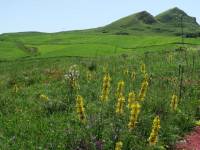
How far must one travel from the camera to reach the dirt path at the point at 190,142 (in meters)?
11.8

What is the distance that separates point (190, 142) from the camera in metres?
12.3

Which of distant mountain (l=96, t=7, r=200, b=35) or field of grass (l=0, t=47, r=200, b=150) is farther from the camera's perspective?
distant mountain (l=96, t=7, r=200, b=35)

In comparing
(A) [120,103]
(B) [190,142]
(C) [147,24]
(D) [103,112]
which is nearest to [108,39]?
(D) [103,112]

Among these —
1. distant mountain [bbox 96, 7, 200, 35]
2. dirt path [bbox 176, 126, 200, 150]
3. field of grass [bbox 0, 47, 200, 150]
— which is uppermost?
field of grass [bbox 0, 47, 200, 150]

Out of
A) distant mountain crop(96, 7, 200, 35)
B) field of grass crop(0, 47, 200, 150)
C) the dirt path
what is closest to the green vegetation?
field of grass crop(0, 47, 200, 150)

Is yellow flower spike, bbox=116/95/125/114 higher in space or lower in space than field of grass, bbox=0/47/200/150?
higher

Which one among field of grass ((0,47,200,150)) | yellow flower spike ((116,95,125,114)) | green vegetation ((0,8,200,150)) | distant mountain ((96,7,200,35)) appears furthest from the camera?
distant mountain ((96,7,200,35))

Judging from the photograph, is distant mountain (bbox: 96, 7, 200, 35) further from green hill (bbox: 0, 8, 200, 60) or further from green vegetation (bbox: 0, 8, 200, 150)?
green vegetation (bbox: 0, 8, 200, 150)

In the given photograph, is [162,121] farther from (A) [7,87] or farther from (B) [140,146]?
(A) [7,87]

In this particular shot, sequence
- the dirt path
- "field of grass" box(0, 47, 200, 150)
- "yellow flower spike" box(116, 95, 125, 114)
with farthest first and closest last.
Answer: the dirt path, "field of grass" box(0, 47, 200, 150), "yellow flower spike" box(116, 95, 125, 114)

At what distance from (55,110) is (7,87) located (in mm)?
7819

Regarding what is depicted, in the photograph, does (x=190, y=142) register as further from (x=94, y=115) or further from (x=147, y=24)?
(x=147, y=24)

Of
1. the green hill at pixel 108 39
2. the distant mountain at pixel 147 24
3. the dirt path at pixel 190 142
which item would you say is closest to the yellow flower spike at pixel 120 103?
the dirt path at pixel 190 142

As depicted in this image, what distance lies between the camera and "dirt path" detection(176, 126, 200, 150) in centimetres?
1182
